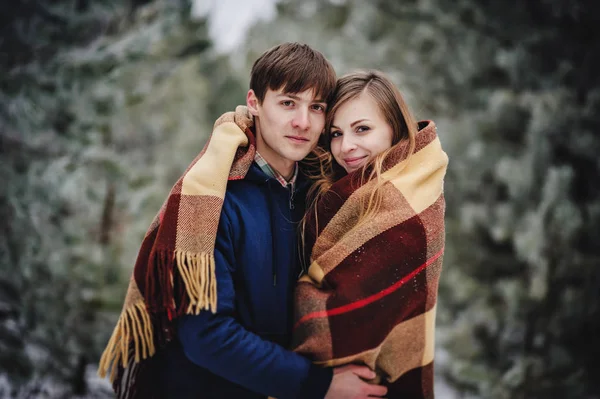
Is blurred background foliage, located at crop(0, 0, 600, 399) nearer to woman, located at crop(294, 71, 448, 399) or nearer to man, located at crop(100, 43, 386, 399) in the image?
man, located at crop(100, 43, 386, 399)

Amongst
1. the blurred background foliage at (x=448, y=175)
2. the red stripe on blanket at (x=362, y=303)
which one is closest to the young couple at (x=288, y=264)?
the red stripe on blanket at (x=362, y=303)

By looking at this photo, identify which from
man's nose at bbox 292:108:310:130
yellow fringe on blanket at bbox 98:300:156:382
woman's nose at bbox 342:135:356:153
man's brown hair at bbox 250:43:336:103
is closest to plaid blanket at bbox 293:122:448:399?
woman's nose at bbox 342:135:356:153

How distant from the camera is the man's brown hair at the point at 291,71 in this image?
1.59m

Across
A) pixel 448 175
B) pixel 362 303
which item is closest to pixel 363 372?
pixel 362 303

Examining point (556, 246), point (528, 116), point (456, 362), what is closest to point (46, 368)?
point (456, 362)

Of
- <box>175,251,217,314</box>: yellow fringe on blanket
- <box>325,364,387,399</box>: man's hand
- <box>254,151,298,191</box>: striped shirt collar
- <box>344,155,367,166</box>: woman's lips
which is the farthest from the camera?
<box>344,155,367,166</box>: woman's lips

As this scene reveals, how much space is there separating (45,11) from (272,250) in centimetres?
239

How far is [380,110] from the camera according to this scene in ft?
5.78

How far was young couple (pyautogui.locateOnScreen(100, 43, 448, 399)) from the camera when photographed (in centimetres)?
147

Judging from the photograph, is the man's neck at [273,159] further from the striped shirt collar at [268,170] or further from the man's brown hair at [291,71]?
the man's brown hair at [291,71]

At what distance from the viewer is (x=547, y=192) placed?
13.0 feet

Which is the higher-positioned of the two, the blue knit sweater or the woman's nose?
the woman's nose

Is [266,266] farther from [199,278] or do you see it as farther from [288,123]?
[288,123]

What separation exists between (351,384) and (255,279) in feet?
1.41
